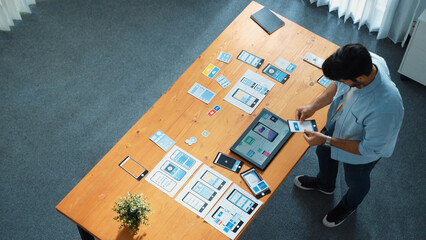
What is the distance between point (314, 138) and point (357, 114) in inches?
13.1

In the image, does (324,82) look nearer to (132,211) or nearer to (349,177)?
(349,177)

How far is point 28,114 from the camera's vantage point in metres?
4.43

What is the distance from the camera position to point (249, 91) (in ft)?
11.5

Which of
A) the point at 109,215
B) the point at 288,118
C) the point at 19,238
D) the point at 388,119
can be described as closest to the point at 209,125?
the point at 288,118

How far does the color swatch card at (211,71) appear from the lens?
3.58m

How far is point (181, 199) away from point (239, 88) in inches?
35.7

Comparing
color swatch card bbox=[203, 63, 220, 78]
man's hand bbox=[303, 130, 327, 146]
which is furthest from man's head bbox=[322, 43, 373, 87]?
color swatch card bbox=[203, 63, 220, 78]

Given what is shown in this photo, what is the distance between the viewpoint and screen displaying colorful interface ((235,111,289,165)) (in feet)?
10.6

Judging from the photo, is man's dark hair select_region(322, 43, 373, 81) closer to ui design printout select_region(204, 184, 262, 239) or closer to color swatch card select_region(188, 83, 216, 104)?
ui design printout select_region(204, 184, 262, 239)

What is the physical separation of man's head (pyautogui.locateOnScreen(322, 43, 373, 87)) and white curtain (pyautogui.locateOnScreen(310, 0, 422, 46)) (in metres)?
2.25

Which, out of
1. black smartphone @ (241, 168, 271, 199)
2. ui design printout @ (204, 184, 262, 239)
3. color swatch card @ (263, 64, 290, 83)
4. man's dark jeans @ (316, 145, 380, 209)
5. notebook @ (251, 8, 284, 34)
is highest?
notebook @ (251, 8, 284, 34)

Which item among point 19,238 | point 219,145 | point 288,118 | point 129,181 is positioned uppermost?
point 288,118

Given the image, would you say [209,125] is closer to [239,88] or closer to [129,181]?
[239,88]

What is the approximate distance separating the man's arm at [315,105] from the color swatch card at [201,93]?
23.6 inches
